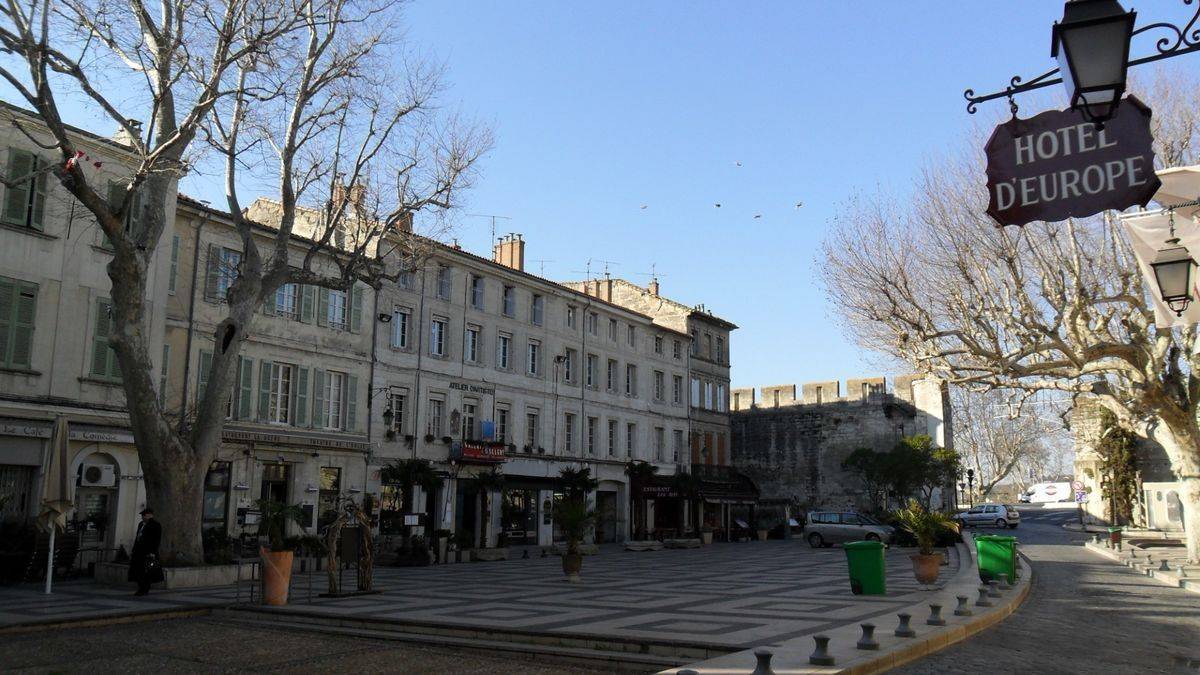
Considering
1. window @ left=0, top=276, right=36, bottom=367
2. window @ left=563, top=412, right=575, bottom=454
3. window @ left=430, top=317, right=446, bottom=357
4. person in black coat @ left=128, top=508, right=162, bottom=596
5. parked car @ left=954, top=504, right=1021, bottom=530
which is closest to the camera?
person in black coat @ left=128, top=508, right=162, bottom=596

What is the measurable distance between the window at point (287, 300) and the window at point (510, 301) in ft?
31.8

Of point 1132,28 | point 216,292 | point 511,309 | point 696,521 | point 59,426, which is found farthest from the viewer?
point 696,521

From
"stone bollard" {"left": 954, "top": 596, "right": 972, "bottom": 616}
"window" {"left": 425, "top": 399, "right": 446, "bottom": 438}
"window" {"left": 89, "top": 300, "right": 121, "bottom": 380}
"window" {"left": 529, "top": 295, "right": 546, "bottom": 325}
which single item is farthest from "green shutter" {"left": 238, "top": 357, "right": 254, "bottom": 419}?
"stone bollard" {"left": 954, "top": 596, "right": 972, "bottom": 616}

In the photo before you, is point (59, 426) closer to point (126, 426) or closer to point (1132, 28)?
point (126, 426)

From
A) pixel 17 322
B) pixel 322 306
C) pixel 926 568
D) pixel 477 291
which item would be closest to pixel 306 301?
pixel 322 306

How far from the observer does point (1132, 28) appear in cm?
510

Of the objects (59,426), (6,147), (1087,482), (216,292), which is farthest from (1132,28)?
(1087,482)

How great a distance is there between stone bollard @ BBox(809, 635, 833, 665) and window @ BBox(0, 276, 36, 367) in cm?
1789

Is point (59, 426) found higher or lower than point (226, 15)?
lower

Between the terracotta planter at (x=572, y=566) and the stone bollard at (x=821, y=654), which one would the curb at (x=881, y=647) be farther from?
the terracotta planter at (x=572, y=566)

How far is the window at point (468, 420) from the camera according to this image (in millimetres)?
31812

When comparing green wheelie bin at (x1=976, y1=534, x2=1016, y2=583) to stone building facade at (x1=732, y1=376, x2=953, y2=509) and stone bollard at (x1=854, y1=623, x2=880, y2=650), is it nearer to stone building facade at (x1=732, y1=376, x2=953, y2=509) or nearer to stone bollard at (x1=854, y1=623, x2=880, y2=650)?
stone bollard at (x1=854, y1=623, x2=880, y2=650)

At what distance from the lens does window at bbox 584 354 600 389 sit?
38.6 metres

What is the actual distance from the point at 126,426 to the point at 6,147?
21.5 feet
